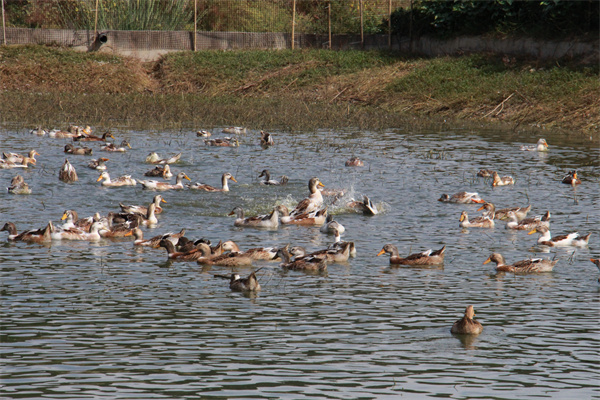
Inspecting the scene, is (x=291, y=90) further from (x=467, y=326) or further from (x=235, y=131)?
(x=467, y=326)

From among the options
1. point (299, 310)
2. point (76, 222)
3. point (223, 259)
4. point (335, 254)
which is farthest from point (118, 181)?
point (299, 310)

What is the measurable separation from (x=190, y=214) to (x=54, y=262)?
4805 millimetres

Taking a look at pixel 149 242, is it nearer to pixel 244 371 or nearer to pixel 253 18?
pixel 244 371

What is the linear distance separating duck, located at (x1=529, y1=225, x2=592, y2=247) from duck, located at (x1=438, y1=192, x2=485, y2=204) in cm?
377

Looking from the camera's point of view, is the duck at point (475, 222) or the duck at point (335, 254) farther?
the duck at point (475, 222)

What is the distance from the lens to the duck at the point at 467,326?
31.6 feet

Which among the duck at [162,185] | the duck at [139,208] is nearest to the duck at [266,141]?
the duck at [162,185]

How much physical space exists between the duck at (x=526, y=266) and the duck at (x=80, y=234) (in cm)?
686

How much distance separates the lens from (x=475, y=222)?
54.3 ft

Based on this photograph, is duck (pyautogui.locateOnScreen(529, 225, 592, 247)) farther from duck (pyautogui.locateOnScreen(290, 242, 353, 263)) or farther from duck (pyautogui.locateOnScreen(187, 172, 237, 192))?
duck (pyautogui.locateOnScreen(187, 172, 237, 192))

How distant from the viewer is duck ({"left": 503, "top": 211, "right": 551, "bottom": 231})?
52.1ft

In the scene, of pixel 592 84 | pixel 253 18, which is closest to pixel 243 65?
pixel 253 18

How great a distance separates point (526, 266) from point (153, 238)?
6.26 m

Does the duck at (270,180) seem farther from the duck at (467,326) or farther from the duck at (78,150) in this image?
the duck at (467,326)
